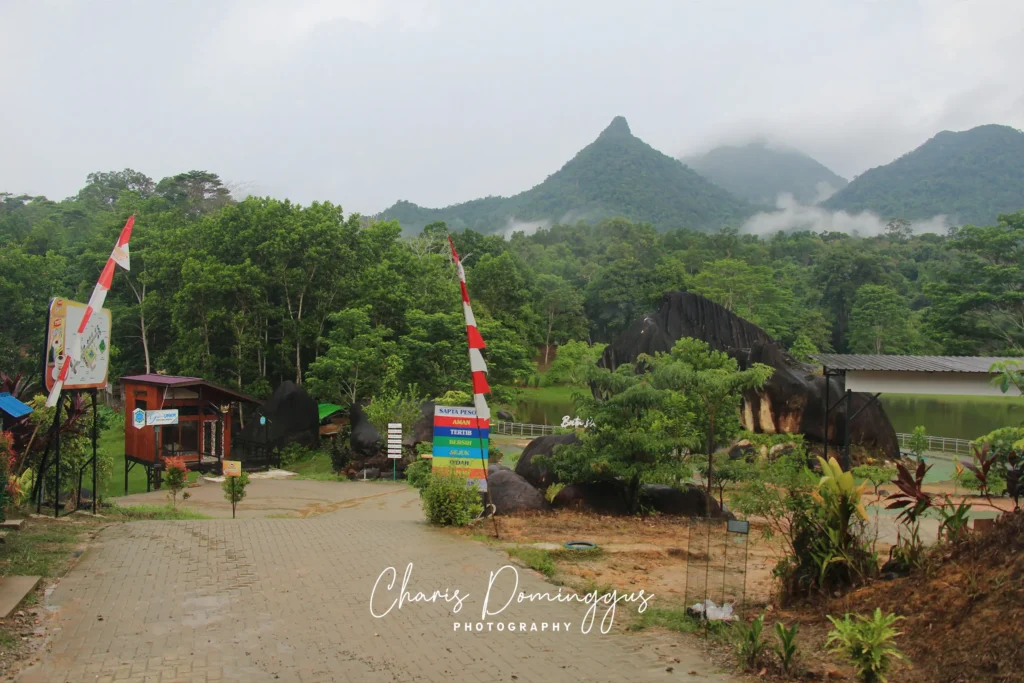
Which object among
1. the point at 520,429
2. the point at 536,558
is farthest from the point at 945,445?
the point at 536,558

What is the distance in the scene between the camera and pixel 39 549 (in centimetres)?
971

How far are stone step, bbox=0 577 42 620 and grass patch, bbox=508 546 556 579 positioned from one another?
5.52m

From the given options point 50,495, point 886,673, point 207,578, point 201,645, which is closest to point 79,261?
point 50,495

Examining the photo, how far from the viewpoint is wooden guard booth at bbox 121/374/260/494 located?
2300 cm

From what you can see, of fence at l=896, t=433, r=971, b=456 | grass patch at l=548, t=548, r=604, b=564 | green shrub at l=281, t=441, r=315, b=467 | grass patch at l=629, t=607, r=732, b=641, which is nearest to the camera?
grass patch at l=629, t=607, r=732, b=641

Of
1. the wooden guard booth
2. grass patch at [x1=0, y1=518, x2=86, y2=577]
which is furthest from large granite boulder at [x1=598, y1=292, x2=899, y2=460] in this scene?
grass patch at [x1=0, y1=518, x2=86, y2=577]

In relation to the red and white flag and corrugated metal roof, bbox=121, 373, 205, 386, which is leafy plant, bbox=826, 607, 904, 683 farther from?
corrugated metal roof, bbox=121, 373, 205, 386

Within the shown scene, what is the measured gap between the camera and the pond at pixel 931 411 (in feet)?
117

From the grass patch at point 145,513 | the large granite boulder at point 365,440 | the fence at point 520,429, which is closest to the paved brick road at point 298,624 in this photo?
the grass patch at point 145,513

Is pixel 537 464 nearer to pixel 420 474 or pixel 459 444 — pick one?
pixel 420 474

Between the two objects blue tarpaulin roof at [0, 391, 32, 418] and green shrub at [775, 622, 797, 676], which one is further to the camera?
blue tarpaulin roof at [0, 391, 32, 418]

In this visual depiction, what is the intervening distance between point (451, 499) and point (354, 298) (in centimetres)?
2179

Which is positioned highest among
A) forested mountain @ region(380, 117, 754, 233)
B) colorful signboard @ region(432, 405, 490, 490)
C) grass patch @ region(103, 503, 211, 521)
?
forested mountain @ region(380, 117, 754, 233)

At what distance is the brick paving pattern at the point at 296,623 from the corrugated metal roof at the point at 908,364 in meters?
12.8
